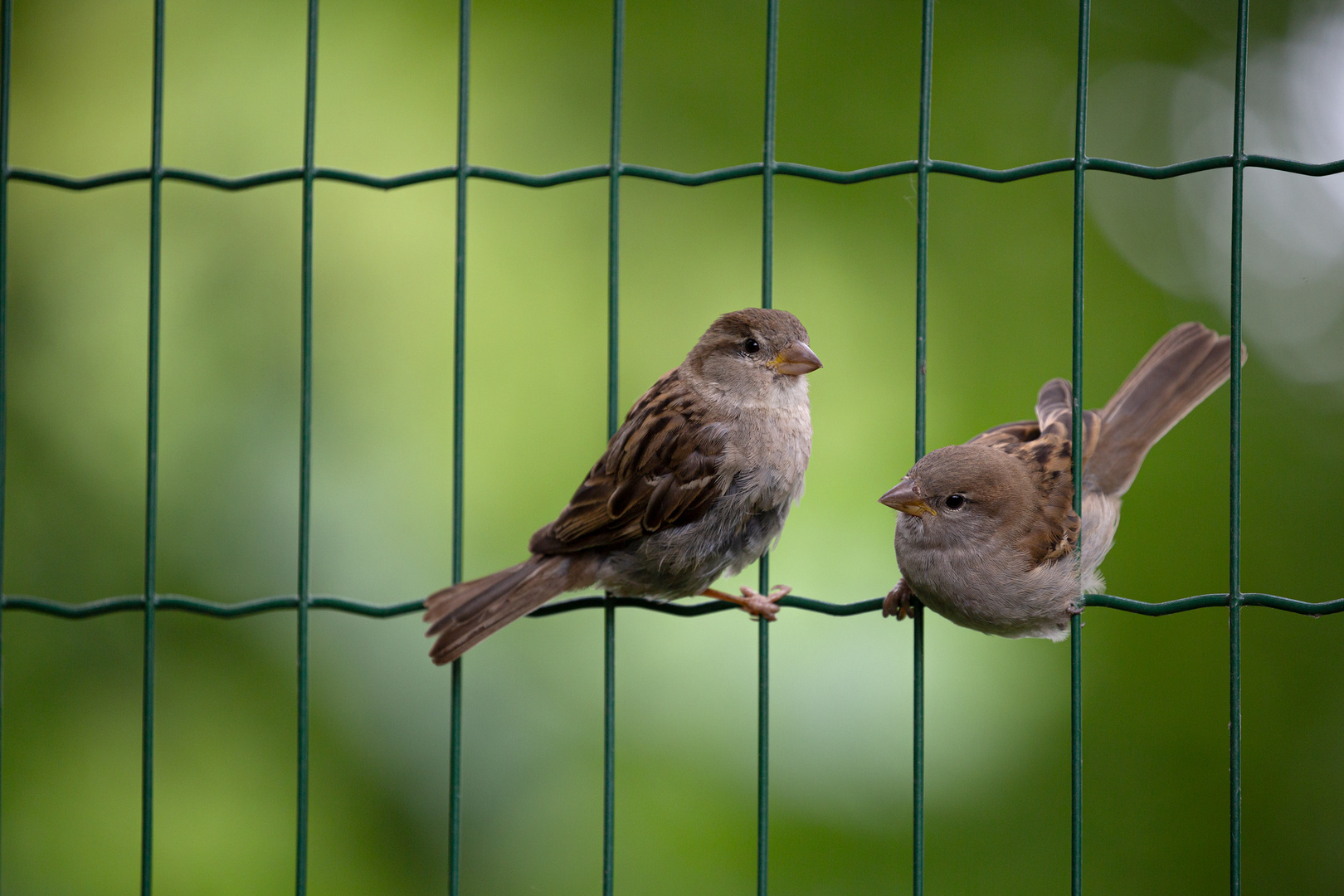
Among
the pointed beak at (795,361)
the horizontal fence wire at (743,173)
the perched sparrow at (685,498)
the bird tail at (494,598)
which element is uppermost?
the horizontal fence wire at (743,173)

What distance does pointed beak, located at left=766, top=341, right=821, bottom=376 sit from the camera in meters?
2.96

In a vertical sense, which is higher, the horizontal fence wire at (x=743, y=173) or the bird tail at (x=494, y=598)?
the horizontal fence wire at (x=743, y=173)

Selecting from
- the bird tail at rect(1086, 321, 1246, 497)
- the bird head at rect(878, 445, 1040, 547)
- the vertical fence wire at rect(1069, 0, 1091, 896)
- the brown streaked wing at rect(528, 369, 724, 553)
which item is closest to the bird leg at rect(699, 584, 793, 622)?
the brown streaked wing at rect(528, 369, 724, 553)

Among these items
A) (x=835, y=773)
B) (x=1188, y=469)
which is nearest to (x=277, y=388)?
(x=835, y=773)

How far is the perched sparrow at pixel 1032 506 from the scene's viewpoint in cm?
254

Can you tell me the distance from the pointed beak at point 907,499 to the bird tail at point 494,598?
0.82 m

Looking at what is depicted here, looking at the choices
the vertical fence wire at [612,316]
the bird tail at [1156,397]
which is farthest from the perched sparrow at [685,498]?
the bird tail at [1156,397]

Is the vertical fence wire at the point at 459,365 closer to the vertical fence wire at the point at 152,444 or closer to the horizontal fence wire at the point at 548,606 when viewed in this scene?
the horizontal fence wire at the point at 548,606

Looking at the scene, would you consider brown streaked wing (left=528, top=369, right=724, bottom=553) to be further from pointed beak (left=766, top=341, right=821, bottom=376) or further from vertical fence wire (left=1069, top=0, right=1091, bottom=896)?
vertical fence wire (left=1069, top=0, right=1091, bottom=896)

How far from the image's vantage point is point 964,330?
4598 mm

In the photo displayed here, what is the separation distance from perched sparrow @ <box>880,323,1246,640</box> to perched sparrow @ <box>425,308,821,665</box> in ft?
1.24

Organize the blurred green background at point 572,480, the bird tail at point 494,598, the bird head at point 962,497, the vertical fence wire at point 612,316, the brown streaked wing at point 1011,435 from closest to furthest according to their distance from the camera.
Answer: the vertical fence wire at point 612,316 < the bird head at point 962,497 < the bird tail at point 494,598 < the brown streaked wing at point 1011,435 < the blurred green background at point 572,480

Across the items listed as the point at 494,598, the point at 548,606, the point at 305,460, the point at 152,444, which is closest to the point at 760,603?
the point at 548,606

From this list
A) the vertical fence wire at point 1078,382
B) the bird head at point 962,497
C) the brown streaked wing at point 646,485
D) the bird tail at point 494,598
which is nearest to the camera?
the vertical fence wire at point 1078,382
